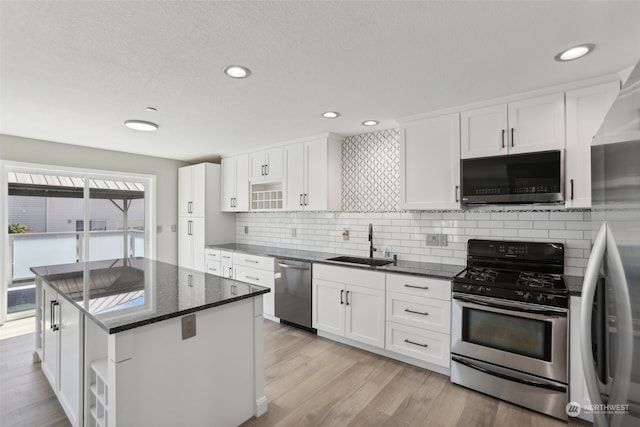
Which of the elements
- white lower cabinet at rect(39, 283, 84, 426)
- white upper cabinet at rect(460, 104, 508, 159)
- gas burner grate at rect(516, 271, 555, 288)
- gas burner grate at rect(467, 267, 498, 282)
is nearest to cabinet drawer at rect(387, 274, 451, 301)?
gas burner grate at rect(467, 267, 498, 282)

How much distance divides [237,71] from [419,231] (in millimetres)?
2276

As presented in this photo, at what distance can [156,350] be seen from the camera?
5.14 feet

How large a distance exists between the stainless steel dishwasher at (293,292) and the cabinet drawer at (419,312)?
1003mm

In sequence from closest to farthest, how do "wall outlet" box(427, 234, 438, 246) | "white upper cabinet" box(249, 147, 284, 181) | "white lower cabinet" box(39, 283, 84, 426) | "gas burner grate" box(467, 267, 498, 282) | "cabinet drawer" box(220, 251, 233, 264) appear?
"white lower cabinet" box(39, 283, 84, 426) < "gas burner grate" box(467, 267, 498, 282) < "wall outlet" box(427, 234, 438, 246) < "white upper cabinet" box(249, 147, 284, 181) < "cabinet drawer" box(220, 251, 233, 264)

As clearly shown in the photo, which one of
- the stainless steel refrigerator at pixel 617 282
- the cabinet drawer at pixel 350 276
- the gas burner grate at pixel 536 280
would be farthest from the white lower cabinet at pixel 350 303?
the stainless steel refrigerator at pixel 617 282

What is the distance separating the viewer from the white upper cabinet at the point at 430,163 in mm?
2752

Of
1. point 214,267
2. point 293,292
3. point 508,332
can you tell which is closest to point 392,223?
point 293,292

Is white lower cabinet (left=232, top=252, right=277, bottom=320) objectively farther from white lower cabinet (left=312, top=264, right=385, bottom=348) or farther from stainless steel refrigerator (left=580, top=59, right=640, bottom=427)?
stainless steel refrigerator (left=580, top=59, right=640, bottom=427)

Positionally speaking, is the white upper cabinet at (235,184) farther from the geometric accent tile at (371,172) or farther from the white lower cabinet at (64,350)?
the white lower cabinet at (64,350)

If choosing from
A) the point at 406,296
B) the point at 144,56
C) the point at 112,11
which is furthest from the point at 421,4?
the point at 406,296

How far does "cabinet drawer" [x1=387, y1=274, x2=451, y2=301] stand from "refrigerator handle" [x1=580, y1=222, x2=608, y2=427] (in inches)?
59.6

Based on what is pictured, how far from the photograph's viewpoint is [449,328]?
2.53 meters

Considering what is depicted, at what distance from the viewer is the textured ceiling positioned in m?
1.47

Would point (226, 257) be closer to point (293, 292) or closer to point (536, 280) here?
point (293, 292)
